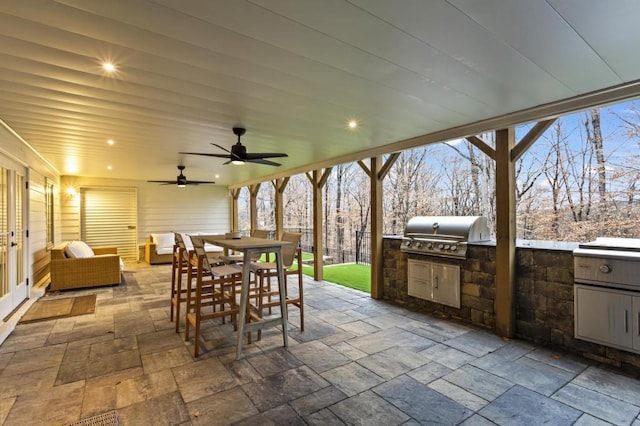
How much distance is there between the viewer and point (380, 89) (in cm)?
265

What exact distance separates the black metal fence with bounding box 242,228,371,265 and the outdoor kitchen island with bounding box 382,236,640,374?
3.53 meters

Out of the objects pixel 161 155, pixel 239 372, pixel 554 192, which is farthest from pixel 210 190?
pixel 554 192

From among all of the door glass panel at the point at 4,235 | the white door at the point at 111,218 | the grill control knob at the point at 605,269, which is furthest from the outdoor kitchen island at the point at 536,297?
the white door at the point at 111,218

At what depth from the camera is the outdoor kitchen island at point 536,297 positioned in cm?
302

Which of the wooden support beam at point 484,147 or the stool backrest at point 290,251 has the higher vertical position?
the wooden support beam at point 484,147

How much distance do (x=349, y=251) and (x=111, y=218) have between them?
7156 mm

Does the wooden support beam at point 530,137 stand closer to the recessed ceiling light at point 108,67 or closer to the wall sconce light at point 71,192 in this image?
the recessed ceiling light at point 108,67

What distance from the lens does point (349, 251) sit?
34.6 feet

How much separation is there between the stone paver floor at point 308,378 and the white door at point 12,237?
2.27 ft

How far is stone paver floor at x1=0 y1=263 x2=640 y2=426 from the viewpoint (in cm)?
212

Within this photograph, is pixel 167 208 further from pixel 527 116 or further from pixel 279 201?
pixel 527 116

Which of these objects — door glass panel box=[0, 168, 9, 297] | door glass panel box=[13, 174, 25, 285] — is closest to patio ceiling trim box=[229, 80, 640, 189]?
door glass panel box=[0, 168, 9, 297]

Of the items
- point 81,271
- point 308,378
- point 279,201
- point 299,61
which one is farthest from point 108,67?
point 279,201

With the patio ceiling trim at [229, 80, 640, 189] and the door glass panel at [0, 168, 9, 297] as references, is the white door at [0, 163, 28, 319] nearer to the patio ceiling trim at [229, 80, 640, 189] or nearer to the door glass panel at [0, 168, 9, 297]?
the door glass panel at [0, 168, 9, 297]
